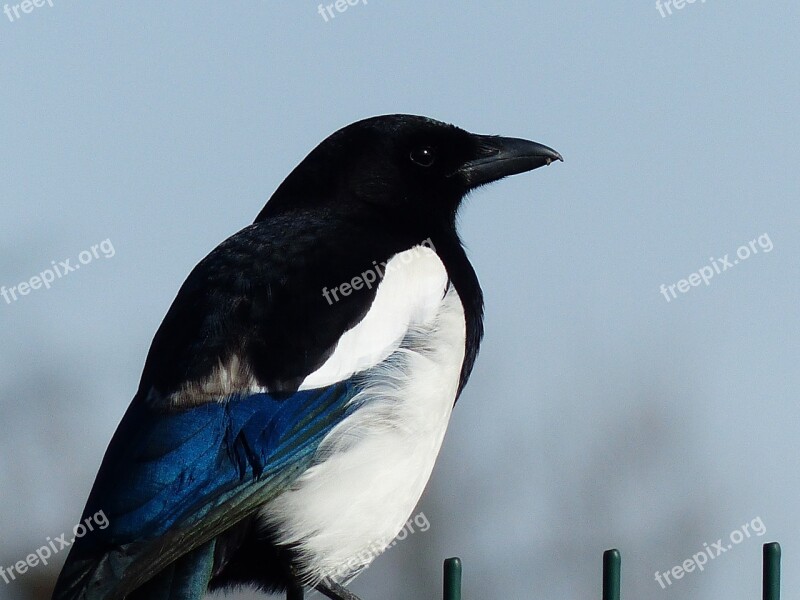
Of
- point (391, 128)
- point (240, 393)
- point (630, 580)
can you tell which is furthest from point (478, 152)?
point (630, 580)

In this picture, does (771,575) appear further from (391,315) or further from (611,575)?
(391,315)

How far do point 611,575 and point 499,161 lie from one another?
1764mm

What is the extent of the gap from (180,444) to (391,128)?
1.33 meters

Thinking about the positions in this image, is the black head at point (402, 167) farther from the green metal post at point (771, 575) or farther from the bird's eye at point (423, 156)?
the green metal post at point (771, 575)

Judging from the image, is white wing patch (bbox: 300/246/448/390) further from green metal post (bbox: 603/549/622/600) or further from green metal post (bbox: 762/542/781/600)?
green metal post (bbox: 762/542/781/600)

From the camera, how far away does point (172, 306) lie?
3.64 meters

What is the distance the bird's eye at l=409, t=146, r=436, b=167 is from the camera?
428 centimetres

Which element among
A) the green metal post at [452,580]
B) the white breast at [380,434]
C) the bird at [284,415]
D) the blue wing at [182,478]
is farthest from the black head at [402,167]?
the green metal post at [452,580]

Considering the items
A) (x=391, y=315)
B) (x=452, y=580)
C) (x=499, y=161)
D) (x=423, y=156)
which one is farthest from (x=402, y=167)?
(x=452, y=580)

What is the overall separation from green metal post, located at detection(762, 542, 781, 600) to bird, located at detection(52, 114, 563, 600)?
893 millimetres

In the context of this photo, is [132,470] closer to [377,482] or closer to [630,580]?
[377,482]

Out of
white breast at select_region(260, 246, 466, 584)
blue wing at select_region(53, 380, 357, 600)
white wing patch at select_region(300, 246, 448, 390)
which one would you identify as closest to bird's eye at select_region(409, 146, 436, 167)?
white wing patch at select_region(300, 246, 448, 390)

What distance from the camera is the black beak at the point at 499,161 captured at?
14.3 feet

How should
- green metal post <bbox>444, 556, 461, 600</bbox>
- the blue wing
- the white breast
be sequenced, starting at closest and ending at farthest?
1. green metal post <bbox>444, 556, 461, 600</bbox>
2. the blue wing
3. the white breast
